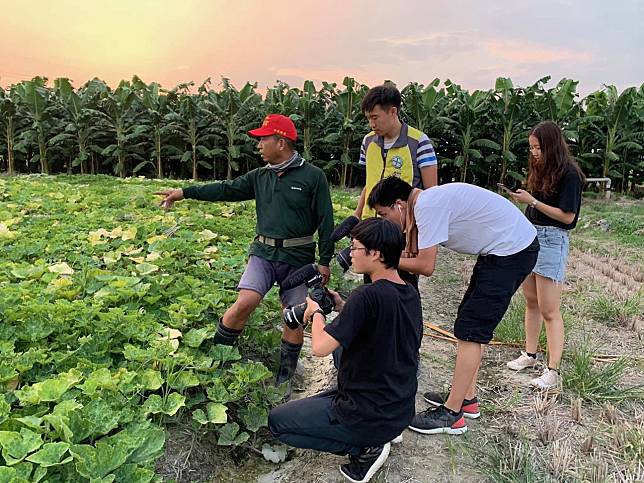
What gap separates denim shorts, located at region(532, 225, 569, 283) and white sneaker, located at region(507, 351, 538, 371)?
676mm

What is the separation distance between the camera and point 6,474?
1.82 m

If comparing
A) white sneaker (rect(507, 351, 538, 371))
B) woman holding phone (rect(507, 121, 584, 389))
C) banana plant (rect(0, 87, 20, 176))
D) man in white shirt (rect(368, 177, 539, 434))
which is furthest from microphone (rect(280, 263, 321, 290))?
banana plant (rect(0, 87, 20, 176))

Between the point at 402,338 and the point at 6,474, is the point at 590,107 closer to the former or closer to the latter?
the point at 402,338

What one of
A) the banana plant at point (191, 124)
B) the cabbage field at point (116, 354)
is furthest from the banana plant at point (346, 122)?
the cabbage field at point (116, 354)

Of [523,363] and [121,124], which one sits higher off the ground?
[121,124]

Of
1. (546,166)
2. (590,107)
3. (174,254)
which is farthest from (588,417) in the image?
(590,107)

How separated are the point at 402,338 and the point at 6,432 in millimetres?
1529

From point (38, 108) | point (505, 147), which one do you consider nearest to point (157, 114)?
point (38, 108)

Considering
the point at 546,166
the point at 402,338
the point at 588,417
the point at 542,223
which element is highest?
the point at 546,166

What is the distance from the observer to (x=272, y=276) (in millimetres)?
3256

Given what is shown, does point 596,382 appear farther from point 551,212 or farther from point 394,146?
point 394,146

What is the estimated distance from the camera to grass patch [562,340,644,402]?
10.9 ft

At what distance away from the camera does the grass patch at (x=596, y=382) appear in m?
3.33

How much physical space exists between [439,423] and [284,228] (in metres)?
1.38
